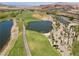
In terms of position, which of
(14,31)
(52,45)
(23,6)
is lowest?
(52,45)

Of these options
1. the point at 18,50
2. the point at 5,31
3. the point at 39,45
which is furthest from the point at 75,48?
the point at 5,31

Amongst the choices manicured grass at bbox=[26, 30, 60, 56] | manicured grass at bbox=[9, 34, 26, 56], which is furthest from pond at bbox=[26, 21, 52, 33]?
manicured grass at bbox=[9, 34, 26, 56]

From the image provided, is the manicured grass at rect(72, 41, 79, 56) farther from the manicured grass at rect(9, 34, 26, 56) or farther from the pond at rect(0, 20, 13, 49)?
the pond at rect(0, 20, 13, 49)

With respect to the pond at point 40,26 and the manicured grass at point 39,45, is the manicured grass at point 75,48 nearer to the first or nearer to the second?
the manicured grass at point 39,45

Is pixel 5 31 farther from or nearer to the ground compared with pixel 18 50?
farther from the ground

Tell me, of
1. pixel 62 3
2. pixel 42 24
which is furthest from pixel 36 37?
pixel 62 3

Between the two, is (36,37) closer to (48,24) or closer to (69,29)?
(48,24)

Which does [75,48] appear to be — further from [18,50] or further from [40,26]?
[18,50]
